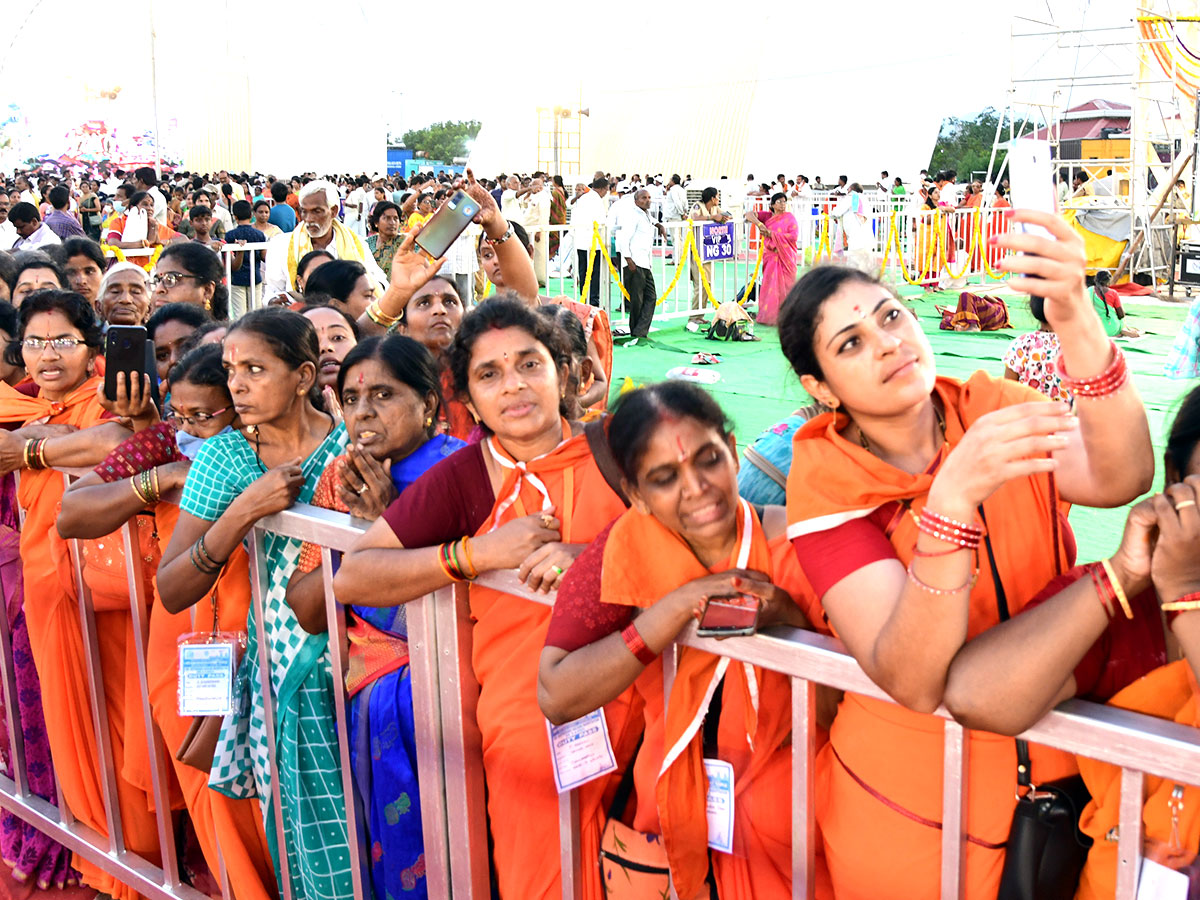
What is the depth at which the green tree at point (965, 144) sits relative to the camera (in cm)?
5019

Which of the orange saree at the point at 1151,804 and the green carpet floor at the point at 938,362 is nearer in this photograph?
the orange saree at the point at 1151,804

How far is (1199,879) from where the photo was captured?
4.03 ft

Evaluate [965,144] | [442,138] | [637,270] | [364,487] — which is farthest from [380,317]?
[442,138]

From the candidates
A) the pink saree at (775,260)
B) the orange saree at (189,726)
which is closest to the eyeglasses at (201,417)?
the orange saree at (189,726)

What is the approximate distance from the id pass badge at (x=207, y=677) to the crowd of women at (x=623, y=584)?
0.13ft

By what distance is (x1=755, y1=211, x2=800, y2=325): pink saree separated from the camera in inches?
485

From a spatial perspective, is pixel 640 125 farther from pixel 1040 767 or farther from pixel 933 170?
pixel 1040 767

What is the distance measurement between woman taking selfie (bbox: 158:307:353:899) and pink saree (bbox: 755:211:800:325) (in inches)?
394

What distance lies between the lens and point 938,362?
9906 mm

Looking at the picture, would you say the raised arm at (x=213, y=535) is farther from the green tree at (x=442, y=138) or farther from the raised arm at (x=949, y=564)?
the green tree at (x=442, y=138)

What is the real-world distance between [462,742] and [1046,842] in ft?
3.39

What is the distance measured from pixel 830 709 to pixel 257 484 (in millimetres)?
1262

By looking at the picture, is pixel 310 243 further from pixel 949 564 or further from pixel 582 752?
pixel 949 564

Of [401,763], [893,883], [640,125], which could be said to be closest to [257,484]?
[401,763]
